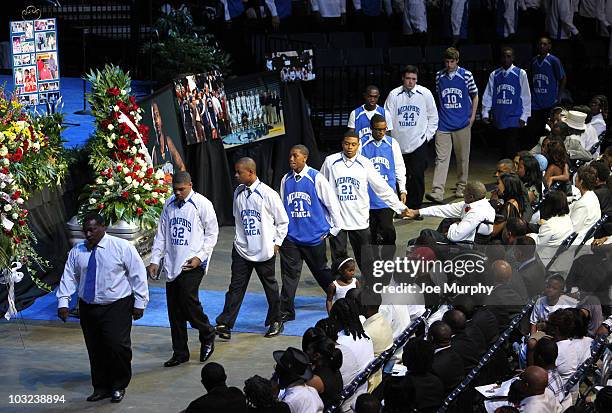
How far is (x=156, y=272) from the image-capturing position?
10.5m

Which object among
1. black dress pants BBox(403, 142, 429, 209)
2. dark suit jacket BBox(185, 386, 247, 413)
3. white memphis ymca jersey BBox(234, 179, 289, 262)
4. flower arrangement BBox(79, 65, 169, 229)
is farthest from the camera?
black dress pants BBox(403, 142, 429, 209)

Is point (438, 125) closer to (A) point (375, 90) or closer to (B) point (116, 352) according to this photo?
(A) point (375, 90)

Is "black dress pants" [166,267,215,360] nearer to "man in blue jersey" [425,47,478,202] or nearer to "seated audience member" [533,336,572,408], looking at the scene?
"seated audience member" [533,336,572,408]

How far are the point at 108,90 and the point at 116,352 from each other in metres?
3.67

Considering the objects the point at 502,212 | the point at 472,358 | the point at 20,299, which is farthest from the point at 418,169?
the point at 472,358

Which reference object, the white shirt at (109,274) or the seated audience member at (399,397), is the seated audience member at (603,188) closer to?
the white shirt at (109,274)

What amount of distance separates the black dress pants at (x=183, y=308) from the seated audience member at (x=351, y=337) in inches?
82.1

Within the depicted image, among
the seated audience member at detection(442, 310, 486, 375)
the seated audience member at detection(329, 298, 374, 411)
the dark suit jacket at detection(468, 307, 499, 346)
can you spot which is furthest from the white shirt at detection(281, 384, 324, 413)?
the dark suit jacket at detection(468, 307, 499, 346)

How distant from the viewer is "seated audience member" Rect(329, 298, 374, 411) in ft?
28.0

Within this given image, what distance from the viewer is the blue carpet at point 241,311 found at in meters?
11.7

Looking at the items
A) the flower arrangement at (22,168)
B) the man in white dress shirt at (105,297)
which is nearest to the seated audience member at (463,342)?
the man in white dress shirt at (105,297)

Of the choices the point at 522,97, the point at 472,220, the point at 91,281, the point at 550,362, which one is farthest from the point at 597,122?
the point at 91,281

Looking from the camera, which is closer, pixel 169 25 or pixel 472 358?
pixel 472 358

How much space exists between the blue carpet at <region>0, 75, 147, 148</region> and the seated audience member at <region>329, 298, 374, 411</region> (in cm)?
500
